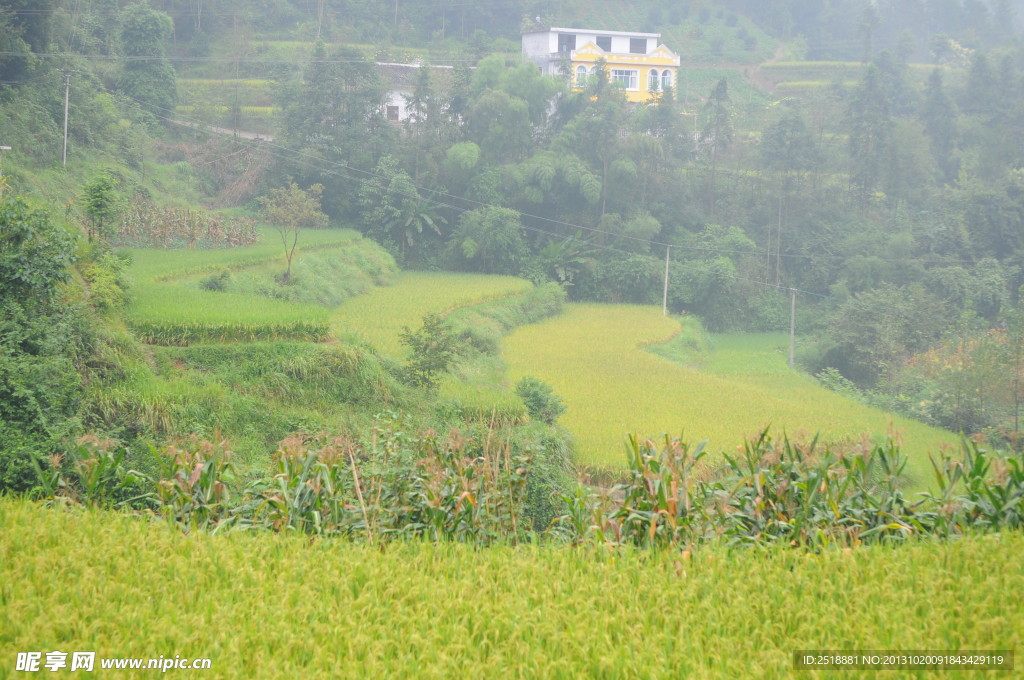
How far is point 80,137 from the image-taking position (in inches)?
724

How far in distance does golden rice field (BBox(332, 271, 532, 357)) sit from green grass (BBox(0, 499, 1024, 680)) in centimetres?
832

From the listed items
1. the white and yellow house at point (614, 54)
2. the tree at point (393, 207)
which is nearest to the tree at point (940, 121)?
the white and yellow house at point (614, 54)

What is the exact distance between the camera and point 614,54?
33.8 metres

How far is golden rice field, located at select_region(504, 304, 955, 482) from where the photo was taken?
431 inches

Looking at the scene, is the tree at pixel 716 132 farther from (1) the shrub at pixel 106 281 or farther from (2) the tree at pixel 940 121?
(1) the shrub at pixel 106 281

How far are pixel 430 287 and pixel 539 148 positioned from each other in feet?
30.9

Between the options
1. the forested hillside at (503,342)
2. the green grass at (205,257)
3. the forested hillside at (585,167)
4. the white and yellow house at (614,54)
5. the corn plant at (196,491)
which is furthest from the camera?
the white and yellow house at (614,54)

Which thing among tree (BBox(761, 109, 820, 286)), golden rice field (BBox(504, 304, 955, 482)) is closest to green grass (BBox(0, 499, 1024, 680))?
golden rice field (BBox(504, 304, 955, 482))

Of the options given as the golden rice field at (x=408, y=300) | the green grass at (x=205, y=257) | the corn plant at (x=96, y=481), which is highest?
the green grass at (x=205, y=257)

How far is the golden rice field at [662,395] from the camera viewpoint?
1095cm

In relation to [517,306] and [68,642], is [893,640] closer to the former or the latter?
[68,642]

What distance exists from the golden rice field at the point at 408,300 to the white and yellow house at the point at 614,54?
12709mm

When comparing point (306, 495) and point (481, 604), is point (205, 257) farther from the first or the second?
point (481, 604)

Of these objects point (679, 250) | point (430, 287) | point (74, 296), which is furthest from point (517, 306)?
point (74, 296)
